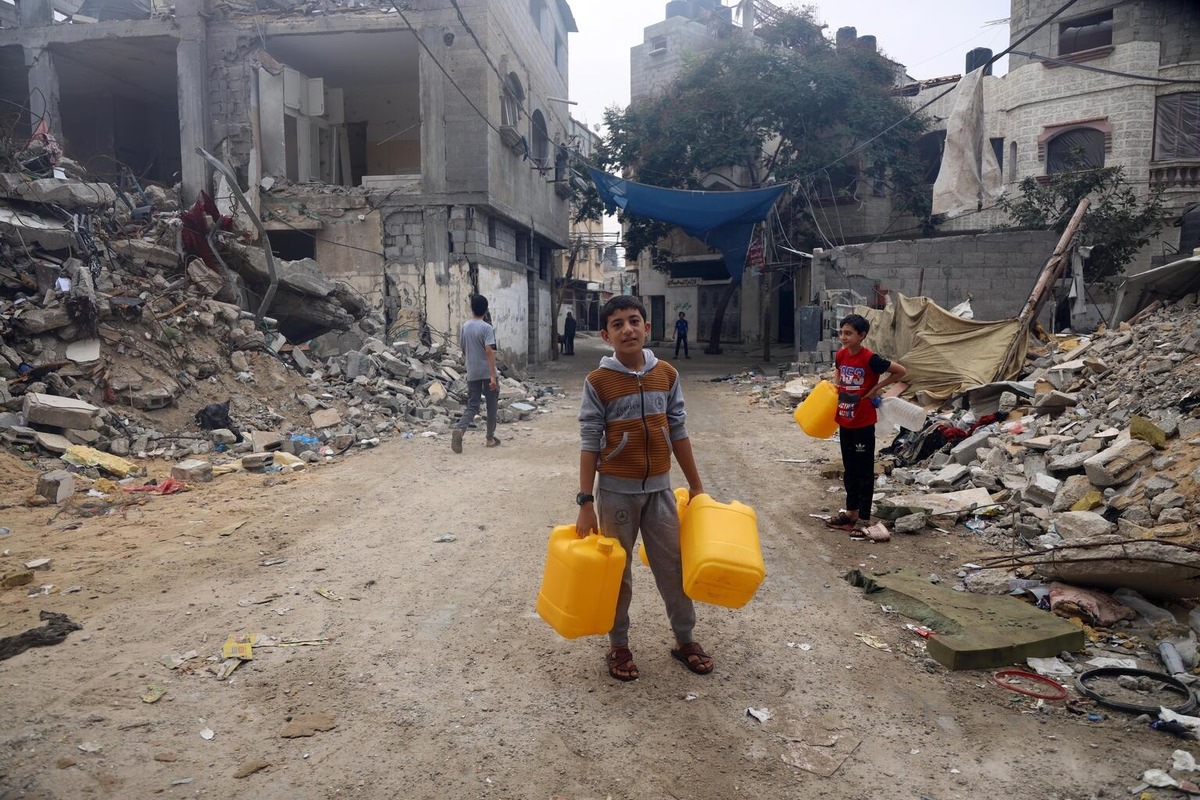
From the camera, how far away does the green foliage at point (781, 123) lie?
64.6ft

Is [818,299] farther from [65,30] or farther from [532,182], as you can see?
[65,30]

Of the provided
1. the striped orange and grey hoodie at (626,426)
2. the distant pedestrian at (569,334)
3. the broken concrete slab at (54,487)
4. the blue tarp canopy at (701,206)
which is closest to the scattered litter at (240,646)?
the striped orange and grey hoodie at (626,426)

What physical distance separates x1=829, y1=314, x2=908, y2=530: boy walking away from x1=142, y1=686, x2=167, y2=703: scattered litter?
397 cm

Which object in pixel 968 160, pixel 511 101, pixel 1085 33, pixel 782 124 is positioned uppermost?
pixel 1085 33

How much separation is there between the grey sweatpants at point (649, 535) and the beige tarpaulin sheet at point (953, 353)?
20.4 feet

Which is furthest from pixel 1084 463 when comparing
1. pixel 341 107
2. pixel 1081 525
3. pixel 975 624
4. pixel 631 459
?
pixel 341 107

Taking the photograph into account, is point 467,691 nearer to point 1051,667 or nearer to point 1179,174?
point 1051,667

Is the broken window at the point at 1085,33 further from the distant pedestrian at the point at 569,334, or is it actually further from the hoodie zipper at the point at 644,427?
the hoodie zipper at the point at 644,427

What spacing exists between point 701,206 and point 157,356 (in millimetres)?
10983

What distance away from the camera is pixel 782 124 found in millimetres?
20094

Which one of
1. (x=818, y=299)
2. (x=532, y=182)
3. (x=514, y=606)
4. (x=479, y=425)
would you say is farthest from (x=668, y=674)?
(x=532, y=182)

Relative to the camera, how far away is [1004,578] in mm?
3781

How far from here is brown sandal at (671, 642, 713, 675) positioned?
9.46ft

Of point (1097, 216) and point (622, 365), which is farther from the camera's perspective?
point (1097, 216)
